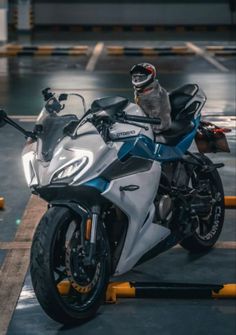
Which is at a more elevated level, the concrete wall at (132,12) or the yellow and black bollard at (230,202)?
the yellow and black bollard at (230,202)

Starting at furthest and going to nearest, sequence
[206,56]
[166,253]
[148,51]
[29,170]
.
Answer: [148,51]
[206,56]
[166,253]
[29,170]

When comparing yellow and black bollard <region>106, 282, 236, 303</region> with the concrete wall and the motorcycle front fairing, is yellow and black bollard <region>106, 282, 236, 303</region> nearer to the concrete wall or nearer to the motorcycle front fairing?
the motorcycle front fairing

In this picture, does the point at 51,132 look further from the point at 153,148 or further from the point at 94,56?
the point at 94,56

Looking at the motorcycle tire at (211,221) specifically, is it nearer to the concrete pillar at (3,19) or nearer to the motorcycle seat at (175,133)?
the motorcycle seat at (175,133)

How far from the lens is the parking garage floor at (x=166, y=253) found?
18.2 feet

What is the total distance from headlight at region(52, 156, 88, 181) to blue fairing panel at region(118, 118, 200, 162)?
1.15 ft

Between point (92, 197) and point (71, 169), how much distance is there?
0.25 meters

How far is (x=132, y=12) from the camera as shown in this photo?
99.7 ft

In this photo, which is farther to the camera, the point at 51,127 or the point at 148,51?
the point at 148,51

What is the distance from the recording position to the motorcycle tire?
6.77m

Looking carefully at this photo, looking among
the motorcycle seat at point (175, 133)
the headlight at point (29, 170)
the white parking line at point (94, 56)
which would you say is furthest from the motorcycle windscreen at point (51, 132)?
the white parking line at point (94, 56)

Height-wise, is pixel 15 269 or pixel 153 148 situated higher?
pixel 153 148

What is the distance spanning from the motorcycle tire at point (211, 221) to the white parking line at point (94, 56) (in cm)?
1248

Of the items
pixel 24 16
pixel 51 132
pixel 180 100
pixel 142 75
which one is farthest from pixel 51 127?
pixel 24 16
